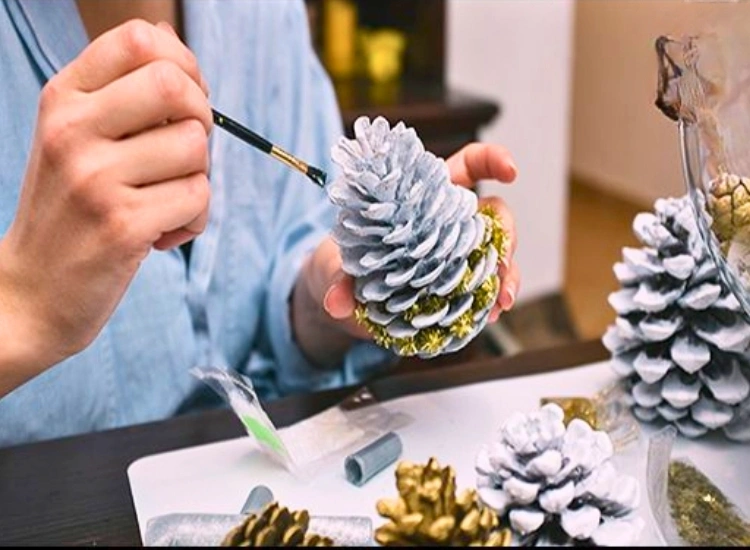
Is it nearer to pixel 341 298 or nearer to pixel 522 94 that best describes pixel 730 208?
pixel 341 298

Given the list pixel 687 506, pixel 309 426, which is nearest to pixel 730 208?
pixel 687 506

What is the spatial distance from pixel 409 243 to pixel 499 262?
0.24ft

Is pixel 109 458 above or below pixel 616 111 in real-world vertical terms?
above

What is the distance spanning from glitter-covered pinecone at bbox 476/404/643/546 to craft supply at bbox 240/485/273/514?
0.36ft

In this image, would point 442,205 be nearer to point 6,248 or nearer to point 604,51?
point 6,248

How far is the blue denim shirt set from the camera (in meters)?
0.69

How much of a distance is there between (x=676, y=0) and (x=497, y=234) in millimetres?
198

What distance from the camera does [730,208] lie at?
516mm

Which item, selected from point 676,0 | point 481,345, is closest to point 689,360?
point 676,0

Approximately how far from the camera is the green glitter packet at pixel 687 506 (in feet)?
1.52

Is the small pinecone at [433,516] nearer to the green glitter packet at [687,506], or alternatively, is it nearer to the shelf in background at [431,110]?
the green glitter packet at [687,506]

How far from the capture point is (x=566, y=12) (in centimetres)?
199

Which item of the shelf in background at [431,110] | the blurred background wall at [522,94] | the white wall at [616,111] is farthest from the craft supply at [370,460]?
the white wall at [616,111]

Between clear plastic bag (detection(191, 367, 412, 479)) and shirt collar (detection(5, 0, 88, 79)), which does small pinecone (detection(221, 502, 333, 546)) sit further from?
shirt collar (detection(5, 0, 88, 79))
